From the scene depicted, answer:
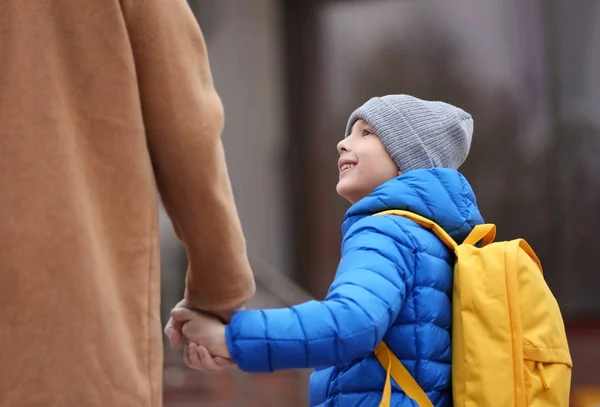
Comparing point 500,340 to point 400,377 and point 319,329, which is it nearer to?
point 400,377

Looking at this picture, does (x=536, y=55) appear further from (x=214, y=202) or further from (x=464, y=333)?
(x=214, y=202)

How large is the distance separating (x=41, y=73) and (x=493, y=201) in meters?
5.21

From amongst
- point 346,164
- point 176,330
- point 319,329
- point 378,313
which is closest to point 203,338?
point 176,330

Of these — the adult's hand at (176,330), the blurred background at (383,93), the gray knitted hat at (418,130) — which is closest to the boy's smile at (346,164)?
the gray knitted hat at (418,130)

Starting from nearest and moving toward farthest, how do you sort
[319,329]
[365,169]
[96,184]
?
[96,184]
[319,329]
[365,169]

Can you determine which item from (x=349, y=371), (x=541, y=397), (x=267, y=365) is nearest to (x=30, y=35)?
(x=267, y=365)

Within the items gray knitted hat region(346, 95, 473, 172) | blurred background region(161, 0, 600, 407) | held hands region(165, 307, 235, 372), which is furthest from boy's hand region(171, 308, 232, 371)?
blurred background region(161, 0, 600, 407)

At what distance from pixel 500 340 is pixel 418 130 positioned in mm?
639

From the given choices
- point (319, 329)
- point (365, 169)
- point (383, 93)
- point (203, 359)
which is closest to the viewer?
point (319, 329)

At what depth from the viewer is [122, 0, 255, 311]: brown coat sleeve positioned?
4.97ft

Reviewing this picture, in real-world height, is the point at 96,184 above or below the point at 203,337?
above

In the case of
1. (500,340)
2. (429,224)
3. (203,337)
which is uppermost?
(429,224)

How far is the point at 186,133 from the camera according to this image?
1538mm

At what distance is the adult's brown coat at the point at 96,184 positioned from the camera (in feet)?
4.46
